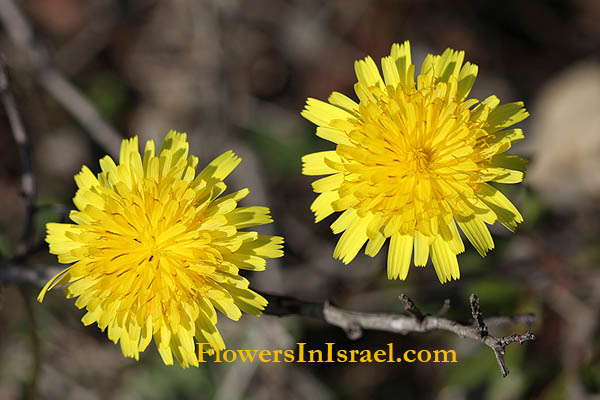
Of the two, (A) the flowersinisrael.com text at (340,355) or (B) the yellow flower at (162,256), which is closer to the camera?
(B) the yellow flower at (162,256)

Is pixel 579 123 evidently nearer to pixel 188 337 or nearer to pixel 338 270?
pixel 338 270

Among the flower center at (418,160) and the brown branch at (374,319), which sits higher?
the flower center at (418,160)

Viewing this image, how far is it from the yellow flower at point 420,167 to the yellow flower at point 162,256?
589mm

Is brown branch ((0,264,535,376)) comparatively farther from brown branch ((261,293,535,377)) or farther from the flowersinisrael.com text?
the flowersinisrael.com text

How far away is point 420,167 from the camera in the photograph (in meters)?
2.83

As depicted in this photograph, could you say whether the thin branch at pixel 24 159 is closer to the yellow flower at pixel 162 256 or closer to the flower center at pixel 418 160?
the yellow flower at pixel 162 256

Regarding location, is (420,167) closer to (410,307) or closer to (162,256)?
(410,307)

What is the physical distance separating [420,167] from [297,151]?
2.67 m

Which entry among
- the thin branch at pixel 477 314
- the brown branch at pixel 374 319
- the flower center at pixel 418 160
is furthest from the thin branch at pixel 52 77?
the thin branch at pixel 477 314

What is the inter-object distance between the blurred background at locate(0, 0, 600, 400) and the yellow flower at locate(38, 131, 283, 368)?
1470mm

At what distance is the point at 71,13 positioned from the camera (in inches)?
237

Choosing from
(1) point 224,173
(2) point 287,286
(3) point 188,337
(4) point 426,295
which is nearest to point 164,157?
(1) point 224,173

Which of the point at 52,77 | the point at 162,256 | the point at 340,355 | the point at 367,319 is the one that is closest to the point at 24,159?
the point at 162,256

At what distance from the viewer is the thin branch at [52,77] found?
4422 millimetres
